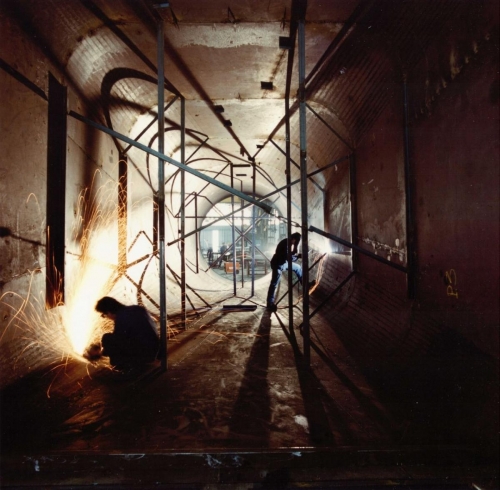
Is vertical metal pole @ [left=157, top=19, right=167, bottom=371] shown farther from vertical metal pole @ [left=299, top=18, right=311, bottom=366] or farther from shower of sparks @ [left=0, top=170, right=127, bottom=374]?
vertical metal pole @ [left=299, top=18, right=311, bottom=366]

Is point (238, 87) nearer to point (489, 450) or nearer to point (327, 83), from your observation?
point (327, 83)

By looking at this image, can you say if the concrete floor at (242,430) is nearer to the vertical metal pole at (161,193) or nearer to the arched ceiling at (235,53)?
the vertical metal pole at (161,193)

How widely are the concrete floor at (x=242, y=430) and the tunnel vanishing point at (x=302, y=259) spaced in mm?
17

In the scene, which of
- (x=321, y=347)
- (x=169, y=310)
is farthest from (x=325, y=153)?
(x=169, y=310)

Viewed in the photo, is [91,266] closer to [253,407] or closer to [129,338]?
[129,338]

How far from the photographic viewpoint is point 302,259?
351 centimetres

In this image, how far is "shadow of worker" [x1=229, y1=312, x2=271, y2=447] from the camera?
7.55ft

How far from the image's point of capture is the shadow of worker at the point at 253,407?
7.55 ft

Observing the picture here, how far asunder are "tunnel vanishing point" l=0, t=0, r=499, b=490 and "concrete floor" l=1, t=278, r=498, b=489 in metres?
0.02

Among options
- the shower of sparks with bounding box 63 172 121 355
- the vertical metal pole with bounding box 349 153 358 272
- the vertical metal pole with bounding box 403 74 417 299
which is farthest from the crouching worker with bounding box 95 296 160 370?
the vertical metal pole with bounding box 349 153 358 272

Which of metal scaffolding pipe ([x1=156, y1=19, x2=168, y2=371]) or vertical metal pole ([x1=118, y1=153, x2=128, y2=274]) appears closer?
metal scaffolding pipe ([x1=156, y1=19, x2=168, y2=371])

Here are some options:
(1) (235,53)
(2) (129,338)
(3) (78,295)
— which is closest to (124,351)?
(2) (129,338)

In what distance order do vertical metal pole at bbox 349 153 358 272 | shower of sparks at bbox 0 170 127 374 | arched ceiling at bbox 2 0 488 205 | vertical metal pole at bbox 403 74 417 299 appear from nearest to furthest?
shower of sparks at bbox 0 170 127 374
arched ceiling at bbox 2 0 488 205
vertical metal pole at bbox 403 74 417 299
vertical metal pole at bbox 349 153 358 272

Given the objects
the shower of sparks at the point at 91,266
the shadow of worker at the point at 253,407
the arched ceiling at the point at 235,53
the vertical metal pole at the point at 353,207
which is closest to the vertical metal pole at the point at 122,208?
the shower of sparks at the point at 91,266
